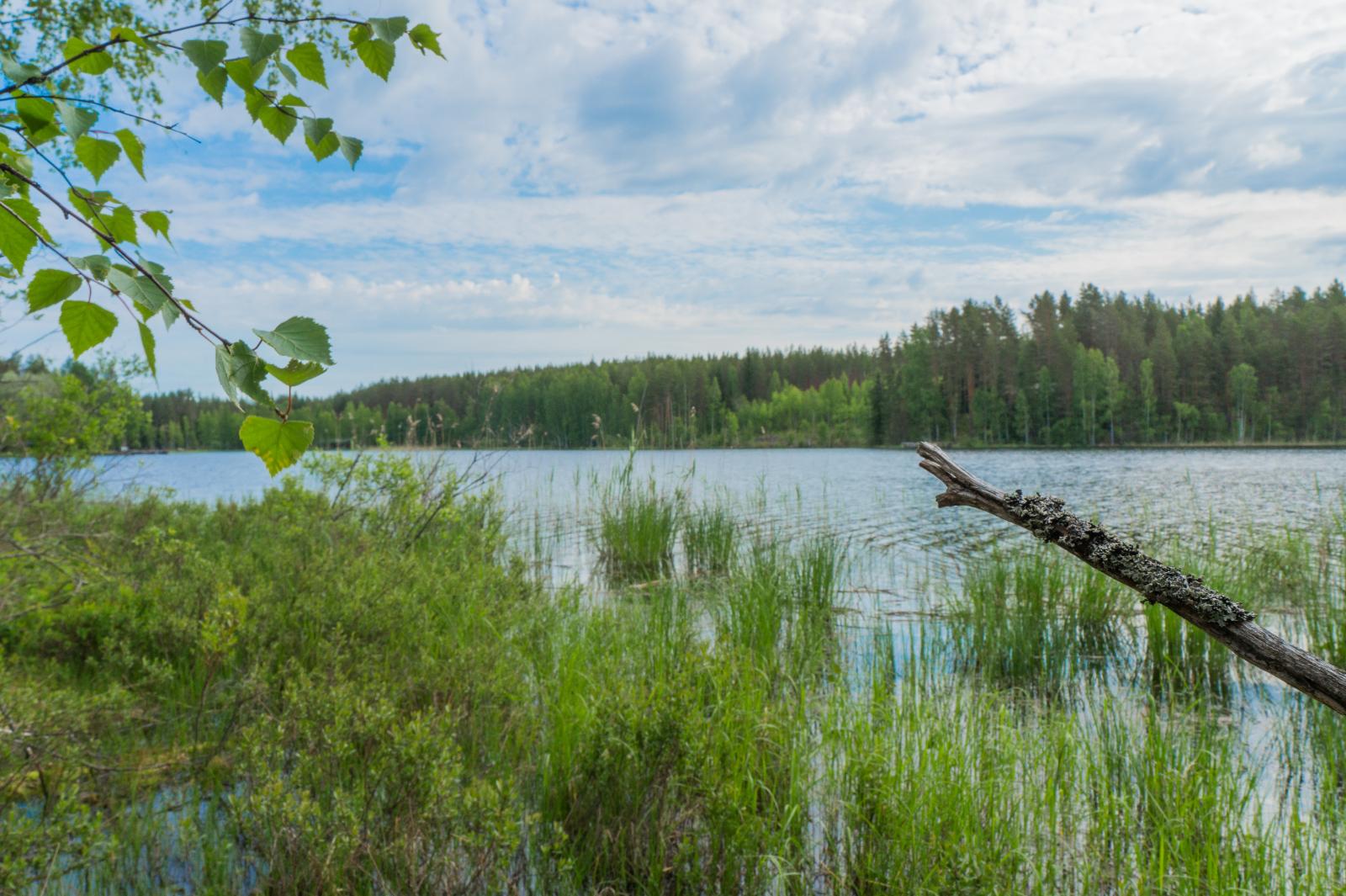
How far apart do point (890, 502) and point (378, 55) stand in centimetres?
1517

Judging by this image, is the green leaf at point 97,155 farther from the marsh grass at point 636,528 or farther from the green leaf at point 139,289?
the marsh grass at point 636,528

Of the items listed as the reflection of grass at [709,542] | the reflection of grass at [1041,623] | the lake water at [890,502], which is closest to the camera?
the reflection of grass at [1041,623]

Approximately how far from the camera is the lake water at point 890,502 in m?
8.45

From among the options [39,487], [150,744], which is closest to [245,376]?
[150,744]

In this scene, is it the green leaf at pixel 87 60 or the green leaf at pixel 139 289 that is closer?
the green leaf at pixel 139 289

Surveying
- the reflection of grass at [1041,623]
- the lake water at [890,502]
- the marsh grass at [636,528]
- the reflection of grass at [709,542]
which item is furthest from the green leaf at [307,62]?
the marsh grass at [636,528]

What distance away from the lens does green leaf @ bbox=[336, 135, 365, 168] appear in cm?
109

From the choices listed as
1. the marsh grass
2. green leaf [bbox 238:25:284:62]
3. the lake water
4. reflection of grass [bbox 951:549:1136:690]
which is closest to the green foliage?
green leaf [bbox 238:25:284:62]

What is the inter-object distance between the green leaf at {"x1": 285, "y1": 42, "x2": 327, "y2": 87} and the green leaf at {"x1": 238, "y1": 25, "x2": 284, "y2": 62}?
5 cm

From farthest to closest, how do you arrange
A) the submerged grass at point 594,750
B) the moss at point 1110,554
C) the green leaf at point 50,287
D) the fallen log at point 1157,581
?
the submerged grass at point 594,750
the moss at point 1110,554
the fallen log at point 1157,581
the green leaf at point 50,287

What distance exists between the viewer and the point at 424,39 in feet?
3.42

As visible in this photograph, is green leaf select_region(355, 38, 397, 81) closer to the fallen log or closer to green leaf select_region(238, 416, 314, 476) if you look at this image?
green leaf select_region(238, 416, 314, 476)

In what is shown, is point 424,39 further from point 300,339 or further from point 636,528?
point 636,528

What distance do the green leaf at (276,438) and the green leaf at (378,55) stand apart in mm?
535
